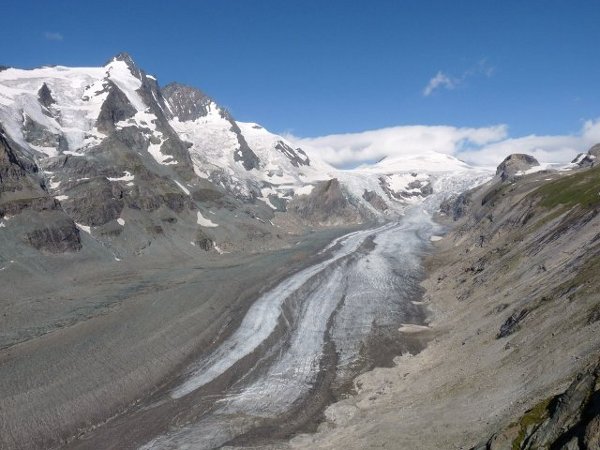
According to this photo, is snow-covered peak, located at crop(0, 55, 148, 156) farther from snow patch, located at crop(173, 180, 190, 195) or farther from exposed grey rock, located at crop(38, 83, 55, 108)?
snow patch, located at crop(173, 180, 190, 195)

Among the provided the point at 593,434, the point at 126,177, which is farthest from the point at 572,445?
the point at 126,177

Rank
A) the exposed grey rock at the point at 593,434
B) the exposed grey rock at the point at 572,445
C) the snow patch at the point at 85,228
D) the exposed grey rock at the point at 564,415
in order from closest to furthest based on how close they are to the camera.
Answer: the exposed grey rock at the point at 593,434
the exposed grey rock at the point at 572,445
the exposed grey rock at the point at 564,415
the snow patch at the point at 85,228

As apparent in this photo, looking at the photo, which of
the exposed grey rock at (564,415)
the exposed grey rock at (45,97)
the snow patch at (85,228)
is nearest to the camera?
the exposed grey rock at (564,415)

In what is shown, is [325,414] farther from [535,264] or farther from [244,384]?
[535,264]

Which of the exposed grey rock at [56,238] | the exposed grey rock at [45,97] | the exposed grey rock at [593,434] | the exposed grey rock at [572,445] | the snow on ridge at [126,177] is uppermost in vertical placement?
the exposed grey rock at [45,97]

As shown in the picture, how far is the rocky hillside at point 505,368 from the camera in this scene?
74.8 feet

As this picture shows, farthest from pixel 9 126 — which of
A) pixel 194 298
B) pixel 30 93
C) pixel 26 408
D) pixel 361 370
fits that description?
pixel 361 370

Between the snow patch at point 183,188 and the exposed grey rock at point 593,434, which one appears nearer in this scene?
the exposed grey rock at point 593,434

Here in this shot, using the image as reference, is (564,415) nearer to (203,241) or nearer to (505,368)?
(505,368)

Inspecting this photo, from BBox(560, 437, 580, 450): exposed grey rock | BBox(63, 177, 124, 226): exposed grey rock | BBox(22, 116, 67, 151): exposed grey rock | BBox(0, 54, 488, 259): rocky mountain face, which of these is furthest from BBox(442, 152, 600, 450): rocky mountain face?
BBox(22, 116, 67, 151): exposed grey rock

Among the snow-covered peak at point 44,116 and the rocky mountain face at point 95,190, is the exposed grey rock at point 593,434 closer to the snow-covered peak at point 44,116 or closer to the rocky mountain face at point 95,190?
the rocky mountain face at point 95,190

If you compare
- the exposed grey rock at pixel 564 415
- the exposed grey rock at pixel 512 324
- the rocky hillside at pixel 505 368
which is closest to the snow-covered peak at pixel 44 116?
the rocky hillside at pixel 505 368

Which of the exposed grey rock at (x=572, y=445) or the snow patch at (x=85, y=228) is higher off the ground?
the snow patch at (x=85, y=228)

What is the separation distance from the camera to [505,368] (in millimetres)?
34938
